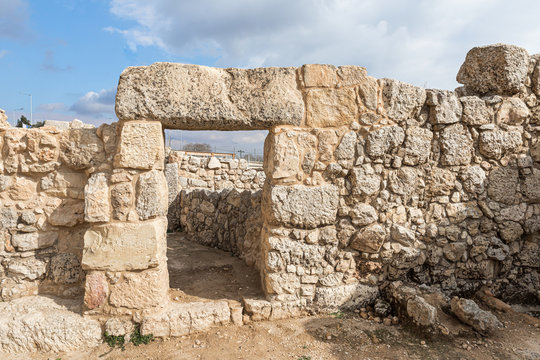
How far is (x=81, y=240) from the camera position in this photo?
128 inches

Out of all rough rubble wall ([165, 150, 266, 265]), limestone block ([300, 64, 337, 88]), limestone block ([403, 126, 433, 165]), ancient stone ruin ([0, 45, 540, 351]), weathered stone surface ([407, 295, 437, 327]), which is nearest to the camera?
A: weathered stone surface ([407, 295, 437, 327])

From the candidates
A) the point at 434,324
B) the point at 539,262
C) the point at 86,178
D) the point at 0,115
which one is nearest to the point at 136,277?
the point at 86,178

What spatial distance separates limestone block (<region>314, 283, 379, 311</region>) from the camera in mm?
3291

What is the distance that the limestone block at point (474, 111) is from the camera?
3.49m

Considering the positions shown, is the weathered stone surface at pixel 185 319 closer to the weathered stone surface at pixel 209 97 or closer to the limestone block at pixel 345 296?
the limestone block at pixel 345 296

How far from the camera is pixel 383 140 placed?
3342mm

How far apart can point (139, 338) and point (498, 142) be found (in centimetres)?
422

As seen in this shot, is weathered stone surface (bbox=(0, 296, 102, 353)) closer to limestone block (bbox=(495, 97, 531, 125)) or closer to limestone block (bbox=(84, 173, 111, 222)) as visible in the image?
limestone block (bbox=(84, 173, 111, 222))

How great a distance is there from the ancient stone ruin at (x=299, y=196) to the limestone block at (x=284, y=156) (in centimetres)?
1

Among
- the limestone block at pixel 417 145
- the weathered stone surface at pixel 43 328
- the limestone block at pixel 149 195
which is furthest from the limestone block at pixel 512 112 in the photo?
the weathered stone surface at pixel 43 328

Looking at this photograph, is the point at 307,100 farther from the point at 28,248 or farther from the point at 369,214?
the point at 28,248

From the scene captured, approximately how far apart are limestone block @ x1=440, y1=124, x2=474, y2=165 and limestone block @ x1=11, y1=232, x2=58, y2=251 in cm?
412

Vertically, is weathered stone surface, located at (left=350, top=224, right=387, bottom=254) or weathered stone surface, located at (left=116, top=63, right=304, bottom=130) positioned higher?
weathered stone surface, located at (left=116, top=63, right=304, bottom=130)

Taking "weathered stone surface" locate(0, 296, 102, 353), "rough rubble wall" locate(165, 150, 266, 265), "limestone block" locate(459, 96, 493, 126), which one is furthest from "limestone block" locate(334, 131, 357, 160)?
"weathered stone surface" locate(0, 296, 102, 353)
